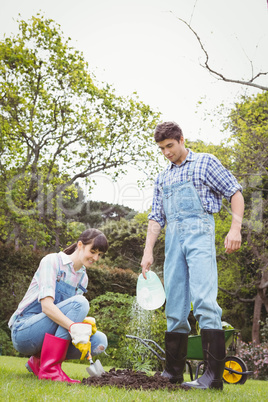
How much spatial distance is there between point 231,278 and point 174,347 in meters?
10.4

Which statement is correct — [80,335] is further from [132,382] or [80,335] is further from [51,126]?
[51,126]

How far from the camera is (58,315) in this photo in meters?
2.66

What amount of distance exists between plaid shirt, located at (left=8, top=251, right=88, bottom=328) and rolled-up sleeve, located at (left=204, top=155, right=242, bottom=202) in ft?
3.67

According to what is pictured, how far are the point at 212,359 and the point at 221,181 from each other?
119cm

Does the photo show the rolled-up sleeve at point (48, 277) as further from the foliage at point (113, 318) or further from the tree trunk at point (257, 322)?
the tree trunk at point (257, 322)

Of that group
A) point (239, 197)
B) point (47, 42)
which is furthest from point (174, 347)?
point (47, 42)

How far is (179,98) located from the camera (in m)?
11.2

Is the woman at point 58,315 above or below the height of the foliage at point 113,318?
above

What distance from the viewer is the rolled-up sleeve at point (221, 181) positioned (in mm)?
2990

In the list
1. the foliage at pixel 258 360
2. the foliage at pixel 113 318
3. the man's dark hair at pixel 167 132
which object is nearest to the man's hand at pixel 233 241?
the man's dark hair at pixel 167 132

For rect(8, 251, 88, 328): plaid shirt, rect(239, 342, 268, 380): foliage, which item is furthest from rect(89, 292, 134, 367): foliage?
rect(8, 251, 88, 328): plaid shirt

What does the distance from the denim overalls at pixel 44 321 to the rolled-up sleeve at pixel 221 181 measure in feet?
3.96

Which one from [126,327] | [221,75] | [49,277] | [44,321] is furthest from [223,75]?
[44,321]

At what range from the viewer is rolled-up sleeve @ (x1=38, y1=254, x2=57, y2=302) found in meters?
2.72
